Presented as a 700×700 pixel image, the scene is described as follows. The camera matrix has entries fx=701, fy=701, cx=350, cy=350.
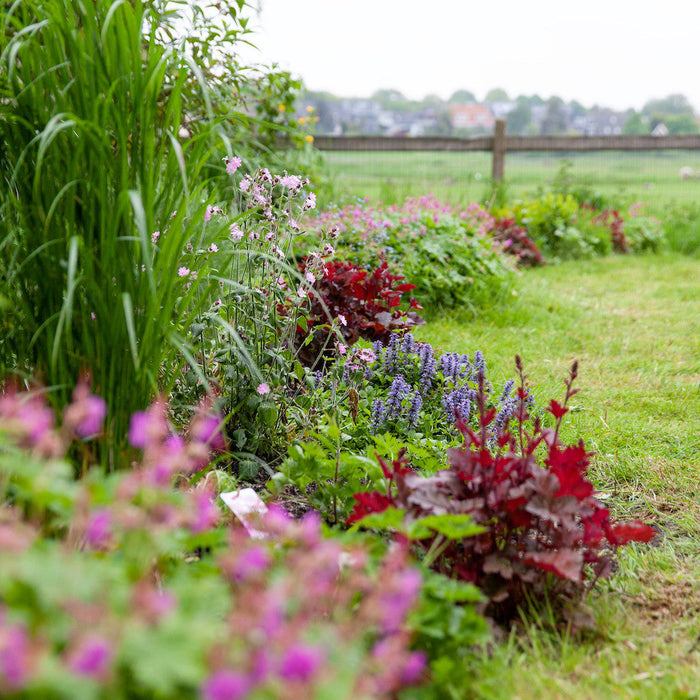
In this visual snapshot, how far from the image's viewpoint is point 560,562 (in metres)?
1.47

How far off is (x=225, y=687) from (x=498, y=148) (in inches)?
355

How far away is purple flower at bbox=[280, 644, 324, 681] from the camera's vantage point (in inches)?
27.7

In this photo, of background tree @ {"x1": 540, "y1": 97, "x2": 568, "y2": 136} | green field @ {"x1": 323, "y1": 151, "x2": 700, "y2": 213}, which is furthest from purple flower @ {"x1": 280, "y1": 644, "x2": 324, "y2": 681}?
background tree @ {"x1": 540, "y1": 97, "x2": 568, "y2": 136}

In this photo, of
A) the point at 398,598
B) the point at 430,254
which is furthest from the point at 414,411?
the point at 430,254

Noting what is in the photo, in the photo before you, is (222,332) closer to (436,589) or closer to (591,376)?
(436,589)

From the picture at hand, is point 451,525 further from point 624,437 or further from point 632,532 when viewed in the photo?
point 624,437

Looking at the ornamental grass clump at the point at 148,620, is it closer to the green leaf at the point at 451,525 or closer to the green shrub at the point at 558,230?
the green leaf at the point at 451,525

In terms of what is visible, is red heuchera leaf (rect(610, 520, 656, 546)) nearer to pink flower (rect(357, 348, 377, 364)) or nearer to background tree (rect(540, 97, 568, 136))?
pink flower (rect(357, 348, 377, 364))

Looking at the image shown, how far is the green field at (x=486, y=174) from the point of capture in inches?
325

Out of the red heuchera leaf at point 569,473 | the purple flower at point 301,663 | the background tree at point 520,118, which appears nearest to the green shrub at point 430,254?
the red heuchera leaf at point 569,473

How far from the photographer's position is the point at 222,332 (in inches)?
96.3

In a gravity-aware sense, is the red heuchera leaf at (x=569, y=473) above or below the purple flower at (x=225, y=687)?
below

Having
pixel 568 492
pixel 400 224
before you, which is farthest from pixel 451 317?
pixel 568 492

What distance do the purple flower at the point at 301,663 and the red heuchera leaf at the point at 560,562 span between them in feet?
2.83
